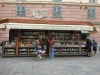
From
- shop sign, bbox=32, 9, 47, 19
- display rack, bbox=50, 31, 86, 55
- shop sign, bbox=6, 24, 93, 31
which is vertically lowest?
display rack, bbox=50, 31, 86, 55

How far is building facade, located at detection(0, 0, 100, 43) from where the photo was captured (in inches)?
1244

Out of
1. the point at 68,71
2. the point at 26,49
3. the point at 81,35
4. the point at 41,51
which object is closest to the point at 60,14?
the point at 81,35

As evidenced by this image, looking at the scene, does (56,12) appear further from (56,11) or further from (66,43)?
(66,43)

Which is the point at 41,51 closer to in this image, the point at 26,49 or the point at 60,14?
the point at 26,49

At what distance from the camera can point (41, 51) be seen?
18000mm

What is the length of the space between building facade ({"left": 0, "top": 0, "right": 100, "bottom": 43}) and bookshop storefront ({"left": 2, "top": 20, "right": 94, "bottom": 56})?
9.99 m

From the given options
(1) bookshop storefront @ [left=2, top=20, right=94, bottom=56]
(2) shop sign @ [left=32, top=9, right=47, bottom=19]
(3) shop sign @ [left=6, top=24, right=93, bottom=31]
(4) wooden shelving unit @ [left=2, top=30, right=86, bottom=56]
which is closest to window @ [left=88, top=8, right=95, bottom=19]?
(2) shop sign @ [left=32, top=9, right=47, bottom=19]

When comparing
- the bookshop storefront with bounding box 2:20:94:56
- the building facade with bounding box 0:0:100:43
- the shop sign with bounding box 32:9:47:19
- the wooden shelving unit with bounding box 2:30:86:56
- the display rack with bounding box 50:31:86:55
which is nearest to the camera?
the bookshop storefront with bounding box 2:20:94:56

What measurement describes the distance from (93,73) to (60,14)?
20.3m

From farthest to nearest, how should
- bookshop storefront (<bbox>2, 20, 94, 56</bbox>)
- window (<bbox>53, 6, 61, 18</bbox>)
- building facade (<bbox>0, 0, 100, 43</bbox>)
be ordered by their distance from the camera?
window (<bbox>53, 6, 61, 18</bbox>) → building facade (<bbox>0, 0, 100, 43</bbox>) → bookshop storefront (<bbox>2, 20, 94, 56</bbox>)

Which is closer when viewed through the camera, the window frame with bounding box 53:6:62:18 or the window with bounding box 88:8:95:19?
the window frame with bounding box 53:6:62:18

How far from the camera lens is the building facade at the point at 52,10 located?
31.6 metres

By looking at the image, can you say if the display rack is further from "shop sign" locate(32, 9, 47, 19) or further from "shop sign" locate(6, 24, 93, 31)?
"shop sign" locate(32, 9, 47, 19)

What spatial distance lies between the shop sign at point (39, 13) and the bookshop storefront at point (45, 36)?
9.94 m
